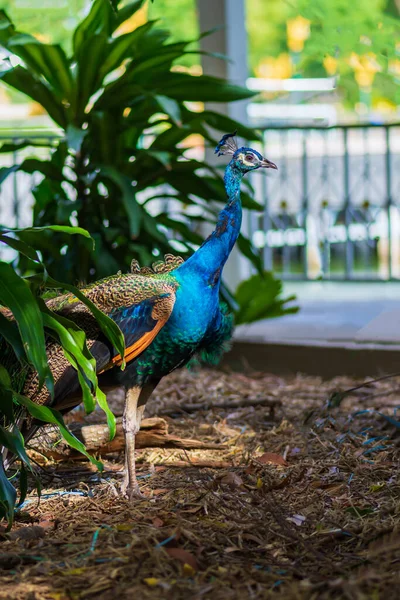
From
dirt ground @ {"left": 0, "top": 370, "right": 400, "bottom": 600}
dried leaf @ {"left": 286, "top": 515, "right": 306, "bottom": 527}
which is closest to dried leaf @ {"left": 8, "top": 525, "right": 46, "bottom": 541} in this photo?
dirt ground @ {"left": 0, "top": 370, "right": 400, "bottom": 600}

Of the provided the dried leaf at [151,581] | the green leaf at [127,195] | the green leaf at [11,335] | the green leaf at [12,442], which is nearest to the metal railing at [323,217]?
the green leaf at [127,195]

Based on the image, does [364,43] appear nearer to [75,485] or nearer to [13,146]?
[13,146]

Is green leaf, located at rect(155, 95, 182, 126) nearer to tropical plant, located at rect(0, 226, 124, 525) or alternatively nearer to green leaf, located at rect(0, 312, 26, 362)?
tropical plant, located at rect(0, 226, 124, 525)

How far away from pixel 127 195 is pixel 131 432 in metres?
1.56

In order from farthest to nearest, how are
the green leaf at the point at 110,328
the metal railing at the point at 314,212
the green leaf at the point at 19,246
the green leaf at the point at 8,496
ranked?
1. the metal railing at the point at 314,212
2. the green leaf at the point at 110,328
3. the green leaf at the point at 19,246
4. the green leaf at the point at 8,496

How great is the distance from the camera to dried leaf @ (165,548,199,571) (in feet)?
7.29

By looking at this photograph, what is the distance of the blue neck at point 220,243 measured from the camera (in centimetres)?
304

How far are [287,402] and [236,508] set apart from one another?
165 centimetres

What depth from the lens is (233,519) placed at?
255 centimetres

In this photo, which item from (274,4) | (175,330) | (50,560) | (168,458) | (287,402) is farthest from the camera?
(274,4)

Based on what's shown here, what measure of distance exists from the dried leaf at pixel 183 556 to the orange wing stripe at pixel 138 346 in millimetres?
811

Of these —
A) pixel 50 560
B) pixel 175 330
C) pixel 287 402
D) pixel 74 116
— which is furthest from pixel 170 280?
pixel 74 116

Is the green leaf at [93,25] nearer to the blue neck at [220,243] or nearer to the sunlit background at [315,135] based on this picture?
the sunlit background at [315,135]

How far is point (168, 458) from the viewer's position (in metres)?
3.38
